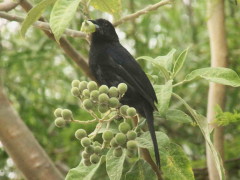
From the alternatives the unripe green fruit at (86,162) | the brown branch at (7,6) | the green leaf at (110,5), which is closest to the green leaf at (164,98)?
the unripe green fruit at (86,162)

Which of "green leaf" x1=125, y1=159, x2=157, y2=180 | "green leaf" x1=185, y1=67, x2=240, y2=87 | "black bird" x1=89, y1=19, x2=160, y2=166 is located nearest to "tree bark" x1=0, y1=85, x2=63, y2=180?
"black bird" x1=89, y1=19, x2=160, y2=166

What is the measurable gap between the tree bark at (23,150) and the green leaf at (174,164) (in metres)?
0.75

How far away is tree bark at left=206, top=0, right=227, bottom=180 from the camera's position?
260cm

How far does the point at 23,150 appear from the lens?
2.44 metres

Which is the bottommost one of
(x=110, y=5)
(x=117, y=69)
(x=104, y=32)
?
(x=117, y=69)

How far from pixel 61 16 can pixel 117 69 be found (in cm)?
79

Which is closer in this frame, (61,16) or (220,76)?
(61,16)

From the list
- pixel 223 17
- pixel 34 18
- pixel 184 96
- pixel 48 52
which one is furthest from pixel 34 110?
pixel 34 18

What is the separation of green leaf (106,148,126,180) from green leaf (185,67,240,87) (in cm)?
43

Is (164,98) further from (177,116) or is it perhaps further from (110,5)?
(110,5)

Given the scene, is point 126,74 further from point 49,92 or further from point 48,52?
point 49,92

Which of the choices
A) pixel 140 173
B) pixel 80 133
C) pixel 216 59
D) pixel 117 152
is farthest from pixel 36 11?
pixel 216 59

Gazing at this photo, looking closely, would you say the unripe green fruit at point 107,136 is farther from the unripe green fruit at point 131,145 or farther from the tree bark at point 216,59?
the tree bark at point 216,59

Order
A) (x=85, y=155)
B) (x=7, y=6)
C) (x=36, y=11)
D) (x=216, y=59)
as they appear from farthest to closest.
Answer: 1. (x=216, y=59)
2. (x=7, y=6)
3. (x=36, y=11)
4. (x=85, y=155)
